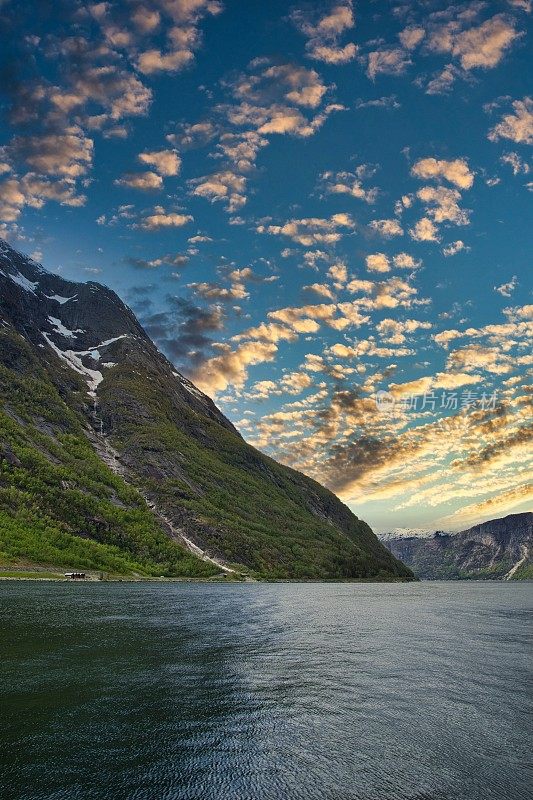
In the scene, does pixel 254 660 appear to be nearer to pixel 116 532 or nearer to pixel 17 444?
pixel 116 532

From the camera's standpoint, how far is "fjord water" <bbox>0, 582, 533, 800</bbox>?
12.9 m

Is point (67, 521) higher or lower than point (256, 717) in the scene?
higher

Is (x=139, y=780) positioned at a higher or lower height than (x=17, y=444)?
lower

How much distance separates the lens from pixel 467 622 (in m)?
57.3

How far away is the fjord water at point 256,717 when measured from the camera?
12852 millimetres

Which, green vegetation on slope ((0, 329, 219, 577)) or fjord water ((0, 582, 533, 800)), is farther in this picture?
green vegetation on slope ((0, 329, 219, 577))

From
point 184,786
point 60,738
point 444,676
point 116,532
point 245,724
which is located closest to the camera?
point 184,786

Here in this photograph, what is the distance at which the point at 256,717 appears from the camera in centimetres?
1916

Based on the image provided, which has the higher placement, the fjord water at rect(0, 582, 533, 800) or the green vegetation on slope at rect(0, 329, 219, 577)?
the green vegetation on slope at rect(0, 329, 219, 577)

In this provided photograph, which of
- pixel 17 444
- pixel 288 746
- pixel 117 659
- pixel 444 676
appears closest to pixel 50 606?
pixel 117 659

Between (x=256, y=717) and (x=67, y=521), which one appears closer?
(x=256, y=717)

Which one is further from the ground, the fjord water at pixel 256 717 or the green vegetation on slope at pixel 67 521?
the green vegetation on slope at pixel 67 521

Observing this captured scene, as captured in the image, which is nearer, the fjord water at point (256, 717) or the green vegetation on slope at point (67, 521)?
the fjord water at point (256, 717)

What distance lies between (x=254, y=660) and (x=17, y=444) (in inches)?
6806
